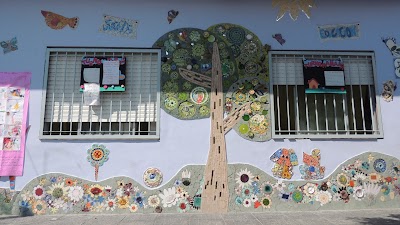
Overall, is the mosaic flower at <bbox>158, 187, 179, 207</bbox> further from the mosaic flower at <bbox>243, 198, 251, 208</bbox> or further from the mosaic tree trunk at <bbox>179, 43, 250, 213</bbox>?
the mosaic flower at <bbox>243, 198, 251, 208</bbox>


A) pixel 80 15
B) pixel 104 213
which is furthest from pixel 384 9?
pixel 104 213

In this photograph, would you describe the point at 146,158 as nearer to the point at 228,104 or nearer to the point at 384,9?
the point at 228,104

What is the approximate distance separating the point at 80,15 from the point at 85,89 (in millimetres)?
1361

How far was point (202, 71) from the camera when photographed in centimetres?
619

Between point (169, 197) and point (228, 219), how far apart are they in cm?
108

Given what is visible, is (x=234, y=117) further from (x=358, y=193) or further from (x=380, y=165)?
(x=380, y=165)

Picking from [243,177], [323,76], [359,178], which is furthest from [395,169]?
[243,177]

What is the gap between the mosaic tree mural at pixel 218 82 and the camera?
6.06 m

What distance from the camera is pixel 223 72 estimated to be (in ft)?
20.4

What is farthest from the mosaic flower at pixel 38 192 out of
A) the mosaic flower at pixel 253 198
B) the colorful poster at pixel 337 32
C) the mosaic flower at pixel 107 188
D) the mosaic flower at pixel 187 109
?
the colorful poster at pixel 337 32

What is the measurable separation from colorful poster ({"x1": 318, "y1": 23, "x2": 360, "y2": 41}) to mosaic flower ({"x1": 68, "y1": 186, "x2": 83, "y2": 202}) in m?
5.02

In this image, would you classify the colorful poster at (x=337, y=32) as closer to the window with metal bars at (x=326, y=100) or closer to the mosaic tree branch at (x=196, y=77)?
the window with metal bars at (x=326, y=100)

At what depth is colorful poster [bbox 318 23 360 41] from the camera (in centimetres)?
641

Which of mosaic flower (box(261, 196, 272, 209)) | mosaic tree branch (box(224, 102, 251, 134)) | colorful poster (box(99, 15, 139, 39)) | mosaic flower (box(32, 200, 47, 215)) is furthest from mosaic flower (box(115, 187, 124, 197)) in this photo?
colorful poster (box(99, 15, 139, 39))
